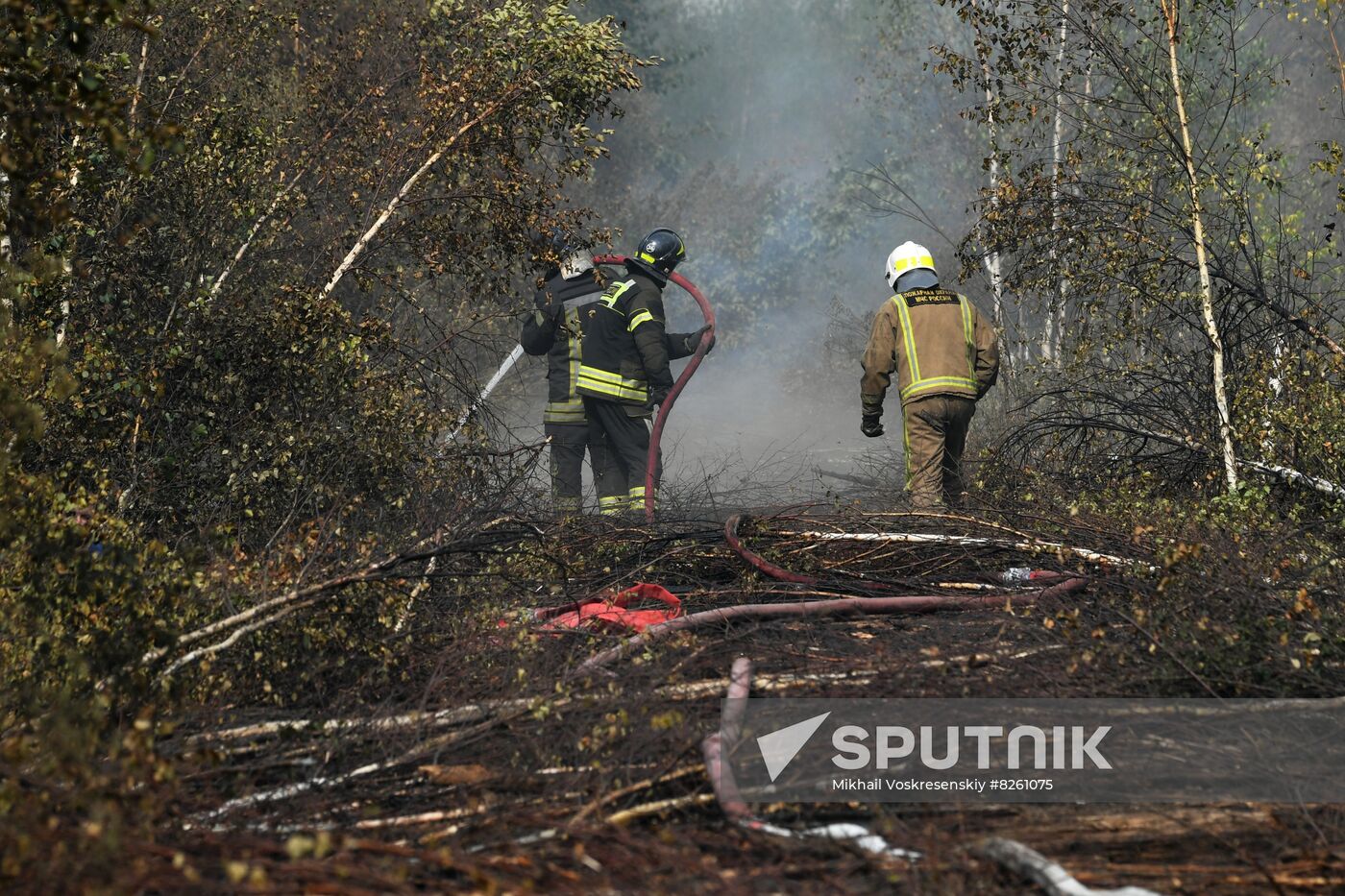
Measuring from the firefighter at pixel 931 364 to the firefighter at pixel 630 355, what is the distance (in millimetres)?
1588

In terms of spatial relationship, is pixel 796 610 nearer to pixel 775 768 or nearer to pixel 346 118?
pixel 775 768

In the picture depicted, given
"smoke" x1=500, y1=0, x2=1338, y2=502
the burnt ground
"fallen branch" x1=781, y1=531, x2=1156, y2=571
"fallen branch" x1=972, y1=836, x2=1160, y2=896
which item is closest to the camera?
"fallen branch" x1=972, y1=836, x2=1160, y2=896

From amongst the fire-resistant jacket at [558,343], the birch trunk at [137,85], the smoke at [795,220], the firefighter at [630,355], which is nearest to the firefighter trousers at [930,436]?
the firefighter at [630,355]

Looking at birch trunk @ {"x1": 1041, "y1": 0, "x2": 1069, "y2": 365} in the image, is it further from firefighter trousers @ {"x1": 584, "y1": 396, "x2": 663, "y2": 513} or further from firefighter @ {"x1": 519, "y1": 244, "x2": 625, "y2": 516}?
firefighter @ {"x1": 519, "y1": 244, "x2": 625, "y2": 516}

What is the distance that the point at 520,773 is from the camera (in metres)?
3.43

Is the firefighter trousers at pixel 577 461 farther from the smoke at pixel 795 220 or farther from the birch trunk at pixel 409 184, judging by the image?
the smoke at pixel 795 220

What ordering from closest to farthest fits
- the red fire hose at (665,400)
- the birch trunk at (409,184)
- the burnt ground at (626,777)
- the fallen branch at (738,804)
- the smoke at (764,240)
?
the burnt ground at (626,777) → the fallen branch at (738,804) → the birch trunk at (409,184) → the red fire hose at (665,400) → the smoke at (764,240)

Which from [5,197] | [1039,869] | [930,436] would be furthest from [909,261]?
[1039,869]

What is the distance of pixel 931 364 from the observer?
751 centimetres

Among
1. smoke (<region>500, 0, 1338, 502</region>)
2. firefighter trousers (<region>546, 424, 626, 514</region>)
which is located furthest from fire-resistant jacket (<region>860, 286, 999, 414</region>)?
smoke (<region>500, 0, 1338, 502</region>)

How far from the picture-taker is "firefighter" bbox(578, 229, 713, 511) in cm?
871

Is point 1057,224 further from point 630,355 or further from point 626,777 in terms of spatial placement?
point 626,777

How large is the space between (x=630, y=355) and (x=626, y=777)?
18.7 feet

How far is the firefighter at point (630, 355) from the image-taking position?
343 inches
